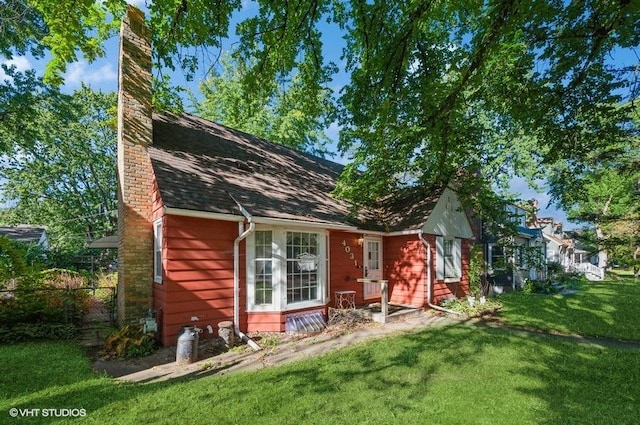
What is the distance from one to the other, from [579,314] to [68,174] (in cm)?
3150

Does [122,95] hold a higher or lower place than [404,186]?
higher

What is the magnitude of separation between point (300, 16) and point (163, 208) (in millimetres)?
4699

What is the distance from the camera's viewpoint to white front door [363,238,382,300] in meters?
11.4

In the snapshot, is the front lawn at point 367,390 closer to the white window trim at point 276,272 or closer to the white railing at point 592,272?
the white window trim at point 276,272

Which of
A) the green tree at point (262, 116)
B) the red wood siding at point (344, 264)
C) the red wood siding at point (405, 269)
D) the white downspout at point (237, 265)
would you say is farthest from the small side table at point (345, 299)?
the green tree at point (262, 116)

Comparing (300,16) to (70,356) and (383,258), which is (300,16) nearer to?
(70,356)

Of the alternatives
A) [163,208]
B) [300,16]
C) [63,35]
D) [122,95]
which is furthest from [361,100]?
[63,35]

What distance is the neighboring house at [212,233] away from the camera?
715cm

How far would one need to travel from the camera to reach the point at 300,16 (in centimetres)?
617

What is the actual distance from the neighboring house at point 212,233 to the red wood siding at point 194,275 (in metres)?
0.02

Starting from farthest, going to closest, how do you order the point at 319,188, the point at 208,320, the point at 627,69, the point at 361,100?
1. the point at 319,188
2. the point at 361,100
3. the point at 208,320
4. the point at 627,69

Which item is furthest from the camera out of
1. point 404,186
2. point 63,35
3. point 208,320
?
point 404,186

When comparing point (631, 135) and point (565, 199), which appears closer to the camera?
point (631, 135)

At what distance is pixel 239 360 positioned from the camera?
249 inches
